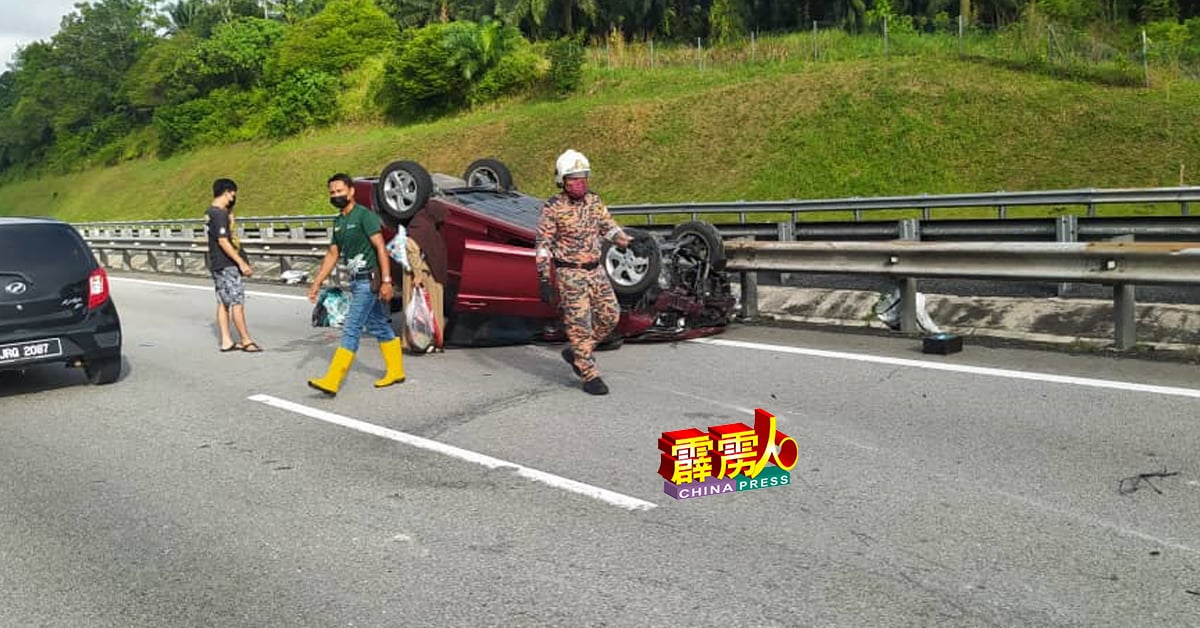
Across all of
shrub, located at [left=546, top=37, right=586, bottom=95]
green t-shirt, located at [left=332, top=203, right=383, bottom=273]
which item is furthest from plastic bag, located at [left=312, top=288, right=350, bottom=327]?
shrub, located at [left=546, top=37, right=586, bottom=95]

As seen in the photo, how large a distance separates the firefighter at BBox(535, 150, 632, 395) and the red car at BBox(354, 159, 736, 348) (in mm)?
1715

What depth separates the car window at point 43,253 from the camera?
890cm

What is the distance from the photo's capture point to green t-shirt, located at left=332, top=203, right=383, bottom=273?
8.38m

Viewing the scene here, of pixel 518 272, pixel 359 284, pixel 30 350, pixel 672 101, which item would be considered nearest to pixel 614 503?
pixel 359 284

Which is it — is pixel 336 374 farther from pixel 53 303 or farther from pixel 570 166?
pixel 53 303

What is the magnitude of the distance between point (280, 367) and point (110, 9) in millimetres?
102841

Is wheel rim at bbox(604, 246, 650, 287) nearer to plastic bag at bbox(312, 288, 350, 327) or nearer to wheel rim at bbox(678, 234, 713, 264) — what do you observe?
wheel rim at bbox(678, 234, 713, 264)

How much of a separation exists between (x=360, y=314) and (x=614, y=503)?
12.6 ft

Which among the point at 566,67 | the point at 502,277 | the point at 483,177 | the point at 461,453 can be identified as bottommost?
the point at 461,453

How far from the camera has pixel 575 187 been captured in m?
7.69

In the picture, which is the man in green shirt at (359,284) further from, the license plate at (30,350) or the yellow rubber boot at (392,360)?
the license plate at (30,350)

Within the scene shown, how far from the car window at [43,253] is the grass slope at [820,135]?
2285 centimetres

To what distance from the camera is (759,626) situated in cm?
378

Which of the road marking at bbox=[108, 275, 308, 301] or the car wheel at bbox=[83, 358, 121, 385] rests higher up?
the car wheel at bbox=[83, 358, 121, 385]
